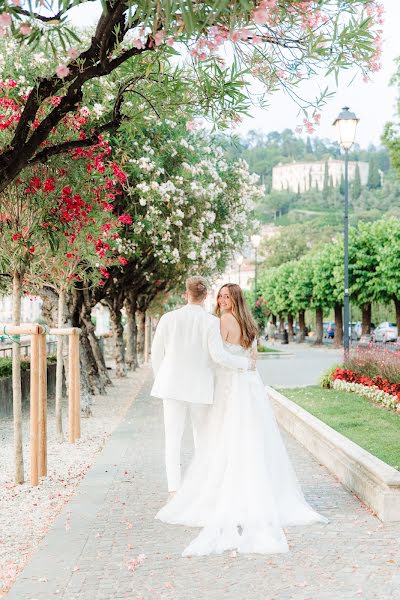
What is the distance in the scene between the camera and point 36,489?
30.1ft

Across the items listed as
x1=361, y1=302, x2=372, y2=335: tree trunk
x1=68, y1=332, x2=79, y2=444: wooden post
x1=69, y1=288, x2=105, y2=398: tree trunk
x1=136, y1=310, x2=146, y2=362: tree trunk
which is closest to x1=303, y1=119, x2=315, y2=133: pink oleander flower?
x1=68, y1=332, x2=79, y2=444: wooden post

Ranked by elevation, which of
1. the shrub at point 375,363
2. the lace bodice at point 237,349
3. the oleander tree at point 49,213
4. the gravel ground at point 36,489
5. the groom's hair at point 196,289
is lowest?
the gravel ground at point 36,489

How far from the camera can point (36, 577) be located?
5.41 meters

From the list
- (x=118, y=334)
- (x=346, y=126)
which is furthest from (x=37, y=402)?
(x=118, y=334)

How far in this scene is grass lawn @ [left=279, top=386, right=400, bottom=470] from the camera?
976 centimetres

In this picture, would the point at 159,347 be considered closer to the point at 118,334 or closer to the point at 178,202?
the point at 178,202

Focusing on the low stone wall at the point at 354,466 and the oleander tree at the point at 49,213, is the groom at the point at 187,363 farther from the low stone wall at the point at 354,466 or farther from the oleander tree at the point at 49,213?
the oleander tree at the point at 49,213

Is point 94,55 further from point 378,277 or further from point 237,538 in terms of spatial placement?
point 378,277

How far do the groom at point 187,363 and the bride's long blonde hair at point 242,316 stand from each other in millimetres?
190

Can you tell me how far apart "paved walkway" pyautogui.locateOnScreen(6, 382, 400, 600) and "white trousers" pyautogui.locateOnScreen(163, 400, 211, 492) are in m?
0.40

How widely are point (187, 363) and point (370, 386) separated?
30.8 feet

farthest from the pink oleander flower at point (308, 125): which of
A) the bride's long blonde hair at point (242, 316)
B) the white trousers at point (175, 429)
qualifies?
the white trousers at point (175, 429)

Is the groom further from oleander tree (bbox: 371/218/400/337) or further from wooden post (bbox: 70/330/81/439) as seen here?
oleander tree (bbox: 371/218/400/337)

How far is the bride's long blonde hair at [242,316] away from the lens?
7.36m
